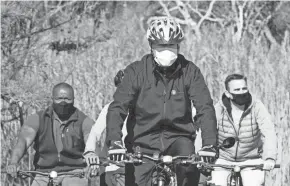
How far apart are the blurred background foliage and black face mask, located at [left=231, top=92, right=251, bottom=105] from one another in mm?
4504

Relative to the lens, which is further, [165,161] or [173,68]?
[173,68]

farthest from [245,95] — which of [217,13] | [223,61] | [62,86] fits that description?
[217,13]

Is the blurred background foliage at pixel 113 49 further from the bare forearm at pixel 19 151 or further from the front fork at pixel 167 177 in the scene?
the front fork at pixel 167 177

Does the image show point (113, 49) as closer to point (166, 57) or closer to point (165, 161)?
point (166, 57)

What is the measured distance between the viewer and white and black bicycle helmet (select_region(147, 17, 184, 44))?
8.27 m

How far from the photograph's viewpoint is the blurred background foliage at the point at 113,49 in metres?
16.5

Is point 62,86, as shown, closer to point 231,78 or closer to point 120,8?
point 231,78

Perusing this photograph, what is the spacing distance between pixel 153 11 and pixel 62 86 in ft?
55.3

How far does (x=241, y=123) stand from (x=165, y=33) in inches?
126

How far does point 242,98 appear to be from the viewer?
11188mm

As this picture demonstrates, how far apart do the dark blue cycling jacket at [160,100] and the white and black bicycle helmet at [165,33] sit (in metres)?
0.22

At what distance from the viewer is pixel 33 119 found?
1104cm

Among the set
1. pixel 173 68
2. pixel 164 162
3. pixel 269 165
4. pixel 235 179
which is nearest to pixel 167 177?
pixel 164 162

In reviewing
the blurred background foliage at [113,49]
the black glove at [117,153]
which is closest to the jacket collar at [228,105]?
the black glove at [117,153]
